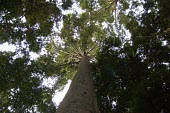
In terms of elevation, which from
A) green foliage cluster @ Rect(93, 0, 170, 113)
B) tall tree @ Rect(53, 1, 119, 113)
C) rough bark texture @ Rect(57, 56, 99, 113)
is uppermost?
tall tree @ Rect(53, 1, 119, 113)

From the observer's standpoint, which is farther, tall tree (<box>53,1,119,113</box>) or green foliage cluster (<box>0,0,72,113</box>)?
tall tree (<box>53,1,119,113</box>)

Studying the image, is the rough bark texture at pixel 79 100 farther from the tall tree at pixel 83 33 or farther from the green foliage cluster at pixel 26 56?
the tall tree at pixel 83 33

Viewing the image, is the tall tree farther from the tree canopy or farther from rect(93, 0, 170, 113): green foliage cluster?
rect(93, 0, 170, 113): green foliage cluster

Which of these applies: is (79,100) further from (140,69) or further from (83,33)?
(83,33)

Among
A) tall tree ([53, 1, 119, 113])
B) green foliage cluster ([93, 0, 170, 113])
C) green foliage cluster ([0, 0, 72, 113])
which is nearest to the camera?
green foliage cluster ([93, 0, 170, 113])

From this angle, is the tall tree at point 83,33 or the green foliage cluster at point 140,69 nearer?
the green foliage cluster at point 140,69

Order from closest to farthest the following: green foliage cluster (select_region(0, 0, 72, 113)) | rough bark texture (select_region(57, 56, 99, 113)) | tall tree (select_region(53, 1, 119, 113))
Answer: rough bark texture (select_region(57, 56, 99, 113)) < green foliage cluster (select_region(0, 0, 72, 113)) < tall tree (select_region(53, 1, 119, 113))

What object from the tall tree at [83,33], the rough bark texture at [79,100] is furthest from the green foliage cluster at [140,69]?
the rough bark texture at [79,100]

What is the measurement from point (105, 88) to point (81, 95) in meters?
4.61

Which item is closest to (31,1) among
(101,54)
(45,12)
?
(45,12)

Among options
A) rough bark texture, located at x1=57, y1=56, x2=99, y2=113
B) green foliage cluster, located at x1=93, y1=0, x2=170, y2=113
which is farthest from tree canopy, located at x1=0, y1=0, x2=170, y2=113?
rough bark texture, located at x1=57, y1=56, x2=99, y2=113

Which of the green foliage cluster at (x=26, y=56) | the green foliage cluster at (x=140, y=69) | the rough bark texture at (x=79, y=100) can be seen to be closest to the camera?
the rough bark texture at (x=79, y=100)

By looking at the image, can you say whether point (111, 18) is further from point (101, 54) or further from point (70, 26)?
point (101, 54)

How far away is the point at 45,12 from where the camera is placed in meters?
8.81
